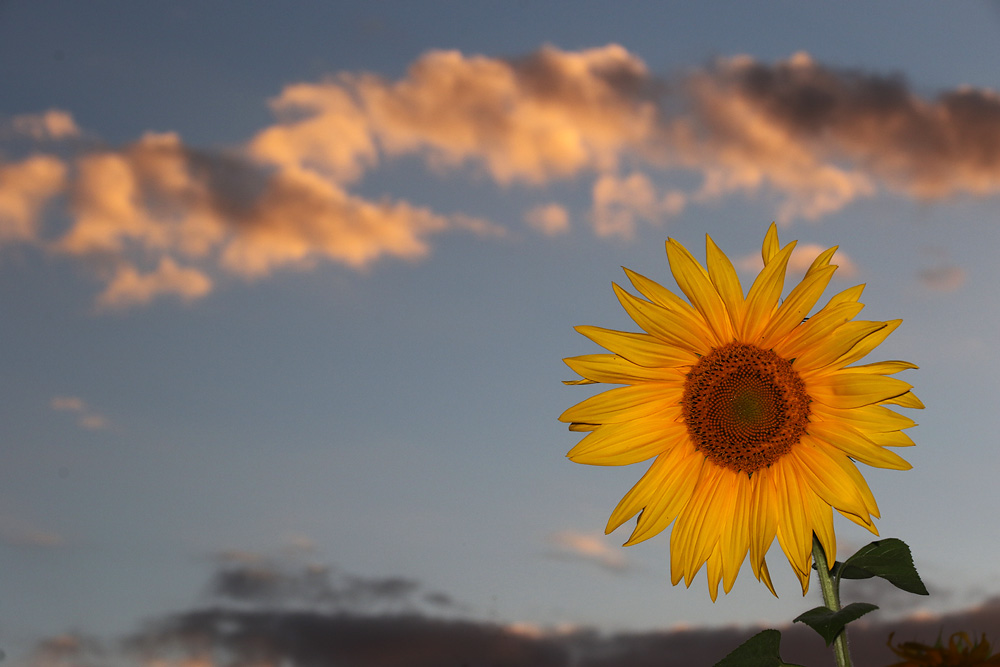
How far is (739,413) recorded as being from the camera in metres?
5.66

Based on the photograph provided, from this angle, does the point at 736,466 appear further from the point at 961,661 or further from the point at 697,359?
the point at 961,661

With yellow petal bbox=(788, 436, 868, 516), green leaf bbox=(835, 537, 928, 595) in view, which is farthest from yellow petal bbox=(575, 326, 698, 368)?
green leaf bbox=(835, 537, 928, 595)

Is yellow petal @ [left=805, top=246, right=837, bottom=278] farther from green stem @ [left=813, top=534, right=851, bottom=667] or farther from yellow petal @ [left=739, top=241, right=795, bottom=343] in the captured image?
green stem @ [left=813, top=534, right=851, bottom=667]

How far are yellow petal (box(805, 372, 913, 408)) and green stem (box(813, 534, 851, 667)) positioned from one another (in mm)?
826

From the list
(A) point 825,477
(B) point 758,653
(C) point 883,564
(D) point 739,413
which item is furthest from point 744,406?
(B) point 758,653

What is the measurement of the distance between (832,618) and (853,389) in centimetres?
153

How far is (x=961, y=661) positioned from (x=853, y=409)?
6.49ft

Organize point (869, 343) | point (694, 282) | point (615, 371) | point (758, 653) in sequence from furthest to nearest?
point (615, 371), point (694, 282), point (869, 343), point (758, 653)

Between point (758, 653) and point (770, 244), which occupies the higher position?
point (770, 244)

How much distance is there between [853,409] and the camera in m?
5.31

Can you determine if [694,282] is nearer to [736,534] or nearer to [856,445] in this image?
[856,445]

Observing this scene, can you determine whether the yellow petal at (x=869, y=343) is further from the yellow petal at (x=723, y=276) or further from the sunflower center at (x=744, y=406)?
the yellow petal at (x=723, y=276)

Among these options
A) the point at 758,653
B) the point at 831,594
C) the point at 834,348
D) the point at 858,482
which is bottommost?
the point at 758,653

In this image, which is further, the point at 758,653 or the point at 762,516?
the point at 762,516
